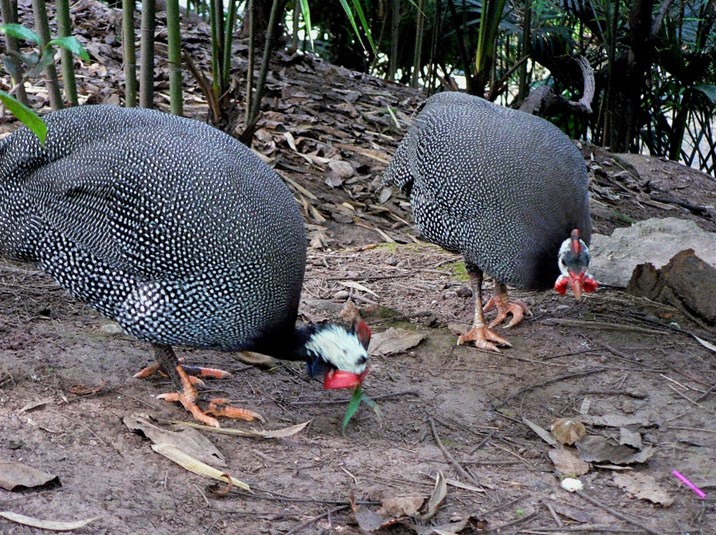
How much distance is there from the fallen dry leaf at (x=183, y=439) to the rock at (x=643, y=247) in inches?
119

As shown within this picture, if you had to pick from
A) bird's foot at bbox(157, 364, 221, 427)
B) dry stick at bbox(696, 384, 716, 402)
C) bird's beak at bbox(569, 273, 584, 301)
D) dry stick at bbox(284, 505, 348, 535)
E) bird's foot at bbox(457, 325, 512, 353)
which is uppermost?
bird's beak at bbox(569, 273, 584, 301)

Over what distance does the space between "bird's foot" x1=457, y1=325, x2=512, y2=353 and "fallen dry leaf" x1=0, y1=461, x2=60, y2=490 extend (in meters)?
2.53

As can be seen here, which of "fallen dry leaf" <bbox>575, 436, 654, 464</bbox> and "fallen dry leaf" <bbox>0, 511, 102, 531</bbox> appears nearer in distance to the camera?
"fallen dry leaf" <bbox>0, 511, 102, 531</bbox>

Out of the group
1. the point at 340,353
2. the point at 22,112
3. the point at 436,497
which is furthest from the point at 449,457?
the point at 22,112

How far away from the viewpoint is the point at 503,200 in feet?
15.2

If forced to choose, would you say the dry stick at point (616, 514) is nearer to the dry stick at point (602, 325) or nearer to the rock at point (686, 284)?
the dry stick at point (602, 325)

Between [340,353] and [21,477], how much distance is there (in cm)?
134

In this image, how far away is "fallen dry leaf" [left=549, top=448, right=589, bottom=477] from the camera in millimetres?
3560

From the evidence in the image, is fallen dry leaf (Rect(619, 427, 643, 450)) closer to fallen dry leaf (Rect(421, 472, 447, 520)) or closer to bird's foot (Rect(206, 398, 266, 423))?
fallen dry leaf (Rect(421, 472, 447, 520))

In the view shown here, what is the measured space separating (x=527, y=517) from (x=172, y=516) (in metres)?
1.30

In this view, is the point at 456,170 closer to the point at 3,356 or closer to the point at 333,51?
the point at 3,356

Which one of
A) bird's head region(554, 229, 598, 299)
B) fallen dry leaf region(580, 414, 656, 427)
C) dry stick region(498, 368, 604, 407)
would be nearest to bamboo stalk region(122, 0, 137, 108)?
bird's head region(554, 229, 598, 299)

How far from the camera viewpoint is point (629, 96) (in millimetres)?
10273

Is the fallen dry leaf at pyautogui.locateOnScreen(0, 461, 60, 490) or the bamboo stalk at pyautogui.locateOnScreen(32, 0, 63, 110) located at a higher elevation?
the bamboo stalk at pyautogui.locateOnScreen(32, 0, 63, 110)
